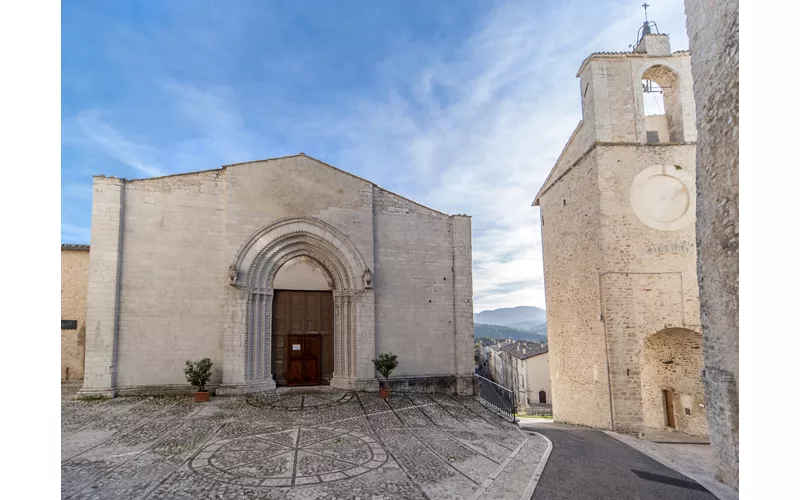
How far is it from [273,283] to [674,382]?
1434 cm

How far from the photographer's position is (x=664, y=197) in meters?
13.4

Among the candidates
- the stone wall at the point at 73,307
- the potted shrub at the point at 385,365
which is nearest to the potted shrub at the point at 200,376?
the potted shrub at the point at 385,365

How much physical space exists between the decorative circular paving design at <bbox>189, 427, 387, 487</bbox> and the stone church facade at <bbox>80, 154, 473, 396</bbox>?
4.33 metres

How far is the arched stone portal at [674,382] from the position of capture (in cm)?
1313

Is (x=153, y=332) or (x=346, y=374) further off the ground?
(x=153, y=332)

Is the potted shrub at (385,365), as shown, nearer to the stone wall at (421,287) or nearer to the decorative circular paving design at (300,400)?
the stone wall at (421,287)

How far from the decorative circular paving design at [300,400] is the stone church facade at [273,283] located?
0.69 meters

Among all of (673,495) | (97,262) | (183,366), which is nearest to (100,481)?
(183,366)

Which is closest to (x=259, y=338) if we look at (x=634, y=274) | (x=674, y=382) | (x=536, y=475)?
(x=536, y=475)

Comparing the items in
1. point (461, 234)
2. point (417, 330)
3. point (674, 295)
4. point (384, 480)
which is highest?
point (461, 234)

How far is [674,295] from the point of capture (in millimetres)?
12711

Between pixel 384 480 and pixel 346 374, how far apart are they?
678cm

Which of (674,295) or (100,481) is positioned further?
(674,295)

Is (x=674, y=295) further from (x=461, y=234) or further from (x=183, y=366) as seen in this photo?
(x=183, y=366)
